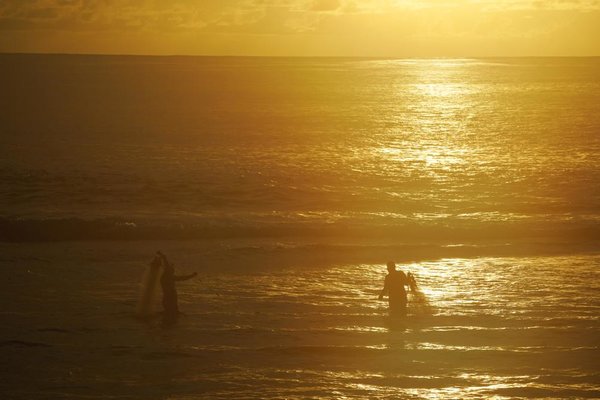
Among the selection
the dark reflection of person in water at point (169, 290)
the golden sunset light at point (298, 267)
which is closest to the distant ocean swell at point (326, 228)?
the golden sunset light at point (298, 267)

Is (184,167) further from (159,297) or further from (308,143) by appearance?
(159,297)

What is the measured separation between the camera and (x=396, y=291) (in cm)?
1734

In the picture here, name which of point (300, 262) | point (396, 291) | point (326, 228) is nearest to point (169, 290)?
point (396, 291)

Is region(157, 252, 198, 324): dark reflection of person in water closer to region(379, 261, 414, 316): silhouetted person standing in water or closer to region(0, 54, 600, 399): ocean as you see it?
region(0, 54, 600, 399): ocean

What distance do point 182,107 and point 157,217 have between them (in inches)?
2444

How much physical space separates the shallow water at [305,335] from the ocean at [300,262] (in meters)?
0.05

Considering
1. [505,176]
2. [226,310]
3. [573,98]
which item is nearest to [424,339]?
[226,310]

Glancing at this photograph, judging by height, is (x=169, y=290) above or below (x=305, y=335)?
above

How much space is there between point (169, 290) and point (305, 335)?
9.04ft

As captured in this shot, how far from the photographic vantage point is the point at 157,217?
33031 millimetres

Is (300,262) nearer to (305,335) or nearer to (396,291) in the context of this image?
(396,291)

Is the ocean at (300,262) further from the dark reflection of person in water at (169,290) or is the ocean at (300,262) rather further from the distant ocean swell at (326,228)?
the dark reflection of person in water at (169,290)

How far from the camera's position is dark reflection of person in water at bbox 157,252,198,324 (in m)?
17.0

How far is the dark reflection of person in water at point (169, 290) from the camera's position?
1697cm
